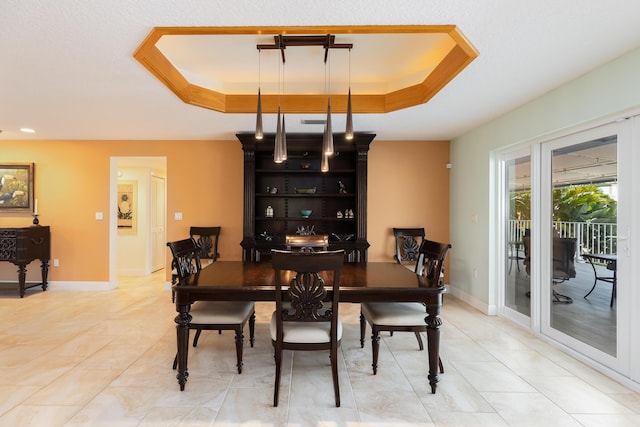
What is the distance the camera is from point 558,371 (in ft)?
7.76

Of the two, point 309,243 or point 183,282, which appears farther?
point 309,243

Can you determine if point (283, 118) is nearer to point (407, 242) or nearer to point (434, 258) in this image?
point (434, 258)

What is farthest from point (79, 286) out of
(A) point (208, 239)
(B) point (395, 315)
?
(B) point (395, 315)

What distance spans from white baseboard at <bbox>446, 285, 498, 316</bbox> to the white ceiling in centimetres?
224

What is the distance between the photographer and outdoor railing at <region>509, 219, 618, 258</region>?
2.38m

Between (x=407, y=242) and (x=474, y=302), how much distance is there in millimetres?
1169

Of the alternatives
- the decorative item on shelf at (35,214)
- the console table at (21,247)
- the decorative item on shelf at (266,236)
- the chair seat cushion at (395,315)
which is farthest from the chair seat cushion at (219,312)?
the decorative item on shelf at (35,214)

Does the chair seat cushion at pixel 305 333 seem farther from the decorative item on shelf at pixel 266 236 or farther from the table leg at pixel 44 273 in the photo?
the table leg at pixel 44 273

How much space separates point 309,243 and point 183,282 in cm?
154

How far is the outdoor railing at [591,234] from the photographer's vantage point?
7.81 feet

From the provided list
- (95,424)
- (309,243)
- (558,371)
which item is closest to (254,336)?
(309,243)

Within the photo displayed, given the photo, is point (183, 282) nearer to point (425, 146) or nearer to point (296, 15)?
point (296, 15)

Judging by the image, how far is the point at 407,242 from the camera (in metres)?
4.62

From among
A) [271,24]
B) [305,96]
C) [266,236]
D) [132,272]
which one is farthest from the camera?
[132,272]
